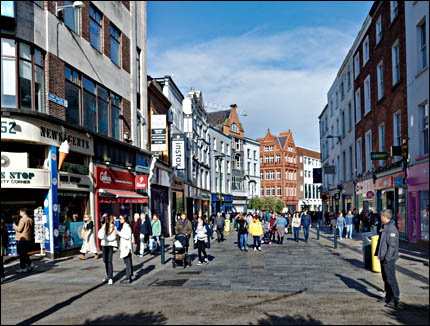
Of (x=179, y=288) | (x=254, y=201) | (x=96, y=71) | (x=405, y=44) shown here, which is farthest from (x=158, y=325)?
(x=254, y=201)

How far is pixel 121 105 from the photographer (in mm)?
25000

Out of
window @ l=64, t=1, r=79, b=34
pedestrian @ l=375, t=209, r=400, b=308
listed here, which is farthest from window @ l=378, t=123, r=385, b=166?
pedestrian @ l=375, t=209, r=400, b=308

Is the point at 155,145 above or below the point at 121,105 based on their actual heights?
below

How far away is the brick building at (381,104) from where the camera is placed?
22.6 meters

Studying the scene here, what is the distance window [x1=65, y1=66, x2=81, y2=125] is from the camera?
1855 centimetres

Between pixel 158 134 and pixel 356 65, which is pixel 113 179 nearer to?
pixel 158 134

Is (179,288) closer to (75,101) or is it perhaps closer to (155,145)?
(75,101)

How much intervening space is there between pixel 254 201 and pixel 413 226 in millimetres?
55114

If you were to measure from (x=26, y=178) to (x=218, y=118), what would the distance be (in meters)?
58.7

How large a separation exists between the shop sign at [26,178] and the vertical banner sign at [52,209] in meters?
0.31

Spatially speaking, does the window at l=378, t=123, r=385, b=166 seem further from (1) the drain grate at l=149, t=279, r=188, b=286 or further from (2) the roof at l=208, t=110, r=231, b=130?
(2) the roof at l=208, t=110, r=231, b=130

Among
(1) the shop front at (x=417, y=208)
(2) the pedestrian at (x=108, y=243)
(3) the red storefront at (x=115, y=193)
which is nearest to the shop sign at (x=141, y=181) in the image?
(3) the red storefront at (x=115, y=193)

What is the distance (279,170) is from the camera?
91312 mm

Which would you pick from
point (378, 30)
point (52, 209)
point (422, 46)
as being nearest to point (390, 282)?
point (52, 209)
